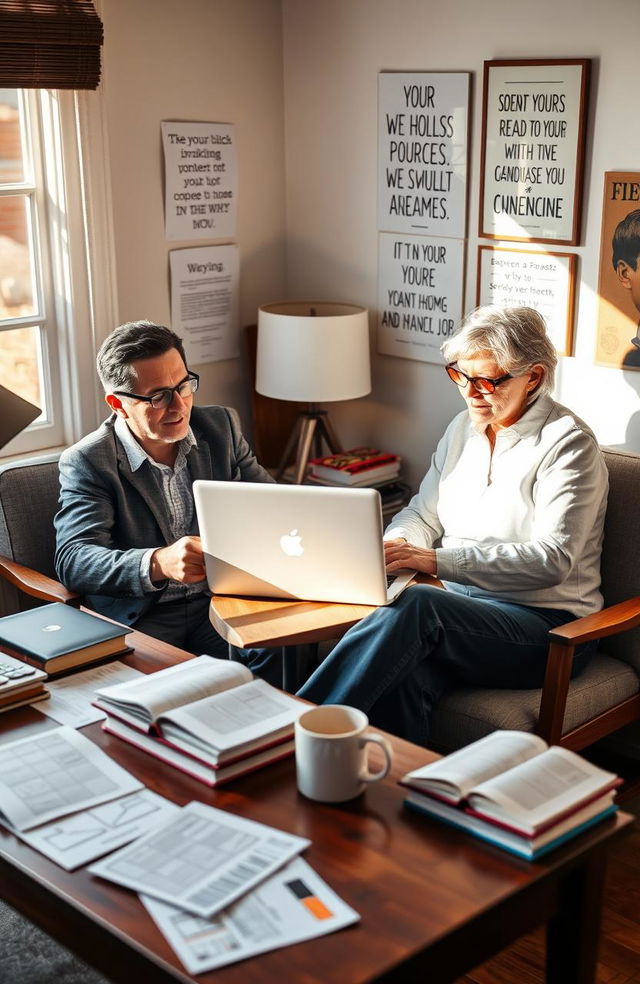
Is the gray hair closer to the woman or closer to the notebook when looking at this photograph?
the woman

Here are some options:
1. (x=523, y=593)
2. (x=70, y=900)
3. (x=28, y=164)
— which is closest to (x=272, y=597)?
(x=523, y=593)

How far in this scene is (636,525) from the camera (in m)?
2.65

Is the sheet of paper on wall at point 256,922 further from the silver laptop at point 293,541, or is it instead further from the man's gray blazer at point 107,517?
the man's gray blazer at point 107,517

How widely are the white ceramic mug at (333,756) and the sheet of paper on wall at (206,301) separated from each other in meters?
2.18

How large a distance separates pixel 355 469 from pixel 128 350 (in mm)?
1142

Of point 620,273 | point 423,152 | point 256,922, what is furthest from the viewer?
point 423,152

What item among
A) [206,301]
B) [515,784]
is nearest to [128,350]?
[206,301]

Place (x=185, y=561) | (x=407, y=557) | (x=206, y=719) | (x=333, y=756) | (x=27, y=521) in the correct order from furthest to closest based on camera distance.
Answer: (x=27, y=521) < (x=407, y=557) < (x=185, y=561) < (x=206, y=719) < (x=333, y=756)

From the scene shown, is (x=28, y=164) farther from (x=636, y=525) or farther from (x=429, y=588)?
(x=636, y=525)

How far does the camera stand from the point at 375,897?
1406 mm

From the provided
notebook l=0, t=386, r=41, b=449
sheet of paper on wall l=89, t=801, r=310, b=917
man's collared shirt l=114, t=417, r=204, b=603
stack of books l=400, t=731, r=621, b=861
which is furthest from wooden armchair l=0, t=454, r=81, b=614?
stack of books l=400, t=731, r=621, b=861

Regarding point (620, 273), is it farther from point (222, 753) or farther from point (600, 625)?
point (222, 753)

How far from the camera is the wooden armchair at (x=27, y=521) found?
2.81 metres

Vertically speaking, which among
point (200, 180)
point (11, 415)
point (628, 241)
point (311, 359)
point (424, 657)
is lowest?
point (424, 657)
